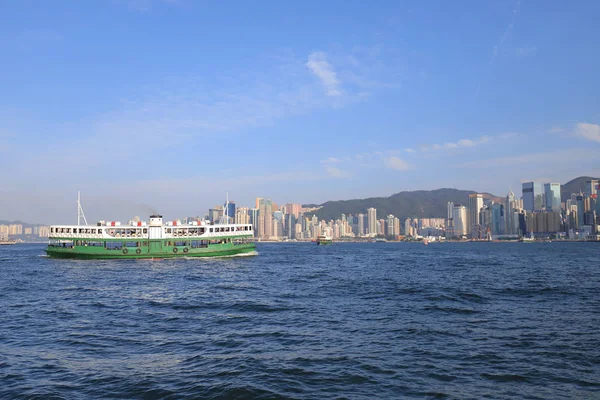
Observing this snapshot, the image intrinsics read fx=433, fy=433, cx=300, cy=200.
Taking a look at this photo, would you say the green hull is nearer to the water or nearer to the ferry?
the ferry

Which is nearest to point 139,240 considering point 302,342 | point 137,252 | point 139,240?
point 139,240

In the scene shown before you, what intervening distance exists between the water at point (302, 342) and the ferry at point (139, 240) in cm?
3320

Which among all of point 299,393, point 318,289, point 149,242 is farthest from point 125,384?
point 149,242

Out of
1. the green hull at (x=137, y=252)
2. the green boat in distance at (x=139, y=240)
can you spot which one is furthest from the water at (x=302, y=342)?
the green boat in distance at (x=139, y=240)

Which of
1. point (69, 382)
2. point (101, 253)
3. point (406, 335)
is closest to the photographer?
point (69, 382)

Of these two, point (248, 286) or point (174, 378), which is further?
point (248, 286)

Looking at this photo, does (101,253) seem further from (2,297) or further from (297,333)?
(297,333)

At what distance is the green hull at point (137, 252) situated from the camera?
6869 cm

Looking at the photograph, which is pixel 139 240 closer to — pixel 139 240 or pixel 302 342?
pixel 139 240

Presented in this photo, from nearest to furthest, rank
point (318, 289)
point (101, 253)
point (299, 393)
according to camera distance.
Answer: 1. point (299, 393)
2. point (318, 289)
3. point (101, 253)

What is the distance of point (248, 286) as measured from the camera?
38656 millimetres

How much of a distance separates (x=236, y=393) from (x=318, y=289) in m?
23.7

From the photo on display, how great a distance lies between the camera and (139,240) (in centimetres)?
6981

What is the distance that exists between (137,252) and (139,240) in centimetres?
194
